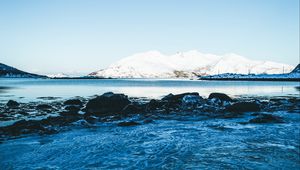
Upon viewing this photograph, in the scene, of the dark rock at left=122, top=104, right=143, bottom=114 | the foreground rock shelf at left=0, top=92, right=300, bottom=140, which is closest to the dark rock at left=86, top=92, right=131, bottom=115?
the foreground rock shelf at left=0, top=92, right=300, bottom=140

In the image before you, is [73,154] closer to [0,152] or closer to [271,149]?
[0,152]

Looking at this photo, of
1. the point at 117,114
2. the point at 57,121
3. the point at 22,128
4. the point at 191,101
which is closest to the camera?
the point at 22,128

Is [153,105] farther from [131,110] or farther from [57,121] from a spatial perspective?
[57,121]

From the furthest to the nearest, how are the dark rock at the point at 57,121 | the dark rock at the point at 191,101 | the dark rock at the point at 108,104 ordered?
the dark rock at the point at 191,101
the dark rock at the point at 108,104
the dark rock at the point at 57,121

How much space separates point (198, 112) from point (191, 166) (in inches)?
541

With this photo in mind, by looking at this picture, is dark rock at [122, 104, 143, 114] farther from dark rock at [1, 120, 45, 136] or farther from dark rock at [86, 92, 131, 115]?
dark rock at [1, 120, 45, 136]

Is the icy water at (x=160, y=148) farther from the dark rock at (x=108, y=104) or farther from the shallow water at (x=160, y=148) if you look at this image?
the dark rock at (x=108, y=104)

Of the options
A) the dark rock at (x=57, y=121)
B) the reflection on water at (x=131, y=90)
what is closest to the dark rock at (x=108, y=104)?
the dark rock at (x=57, y=121)

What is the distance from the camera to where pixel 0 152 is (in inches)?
429

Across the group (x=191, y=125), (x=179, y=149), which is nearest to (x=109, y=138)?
(x=179, y=149)

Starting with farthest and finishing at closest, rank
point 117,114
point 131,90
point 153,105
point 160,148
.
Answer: point 131,90 < point 153,105 < point 117,114 < point 160,148

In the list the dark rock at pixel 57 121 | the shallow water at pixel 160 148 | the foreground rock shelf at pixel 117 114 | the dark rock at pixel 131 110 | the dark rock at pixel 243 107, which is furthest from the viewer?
the dark rock at pixel 243 107

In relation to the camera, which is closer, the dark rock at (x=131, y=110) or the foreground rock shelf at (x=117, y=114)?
the foreground rock shelf at (x=117, y=114)

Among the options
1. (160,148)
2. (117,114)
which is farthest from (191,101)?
(160,148)
